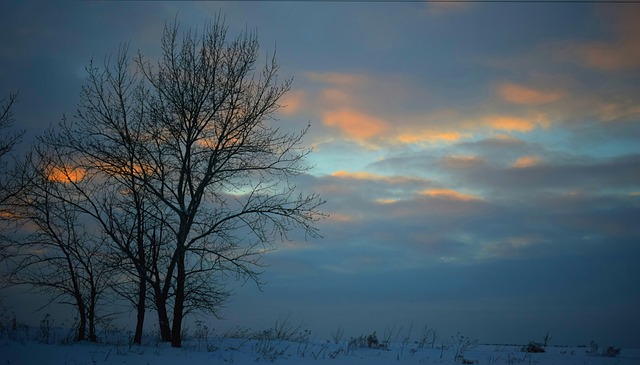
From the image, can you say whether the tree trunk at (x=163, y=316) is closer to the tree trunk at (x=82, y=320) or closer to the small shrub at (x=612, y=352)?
the tree trunk at (x=82, y=320)

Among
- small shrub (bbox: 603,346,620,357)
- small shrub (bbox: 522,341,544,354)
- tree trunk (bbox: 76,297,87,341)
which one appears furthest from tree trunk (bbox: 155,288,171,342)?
small shrub (bbox: 603,346,620,357)

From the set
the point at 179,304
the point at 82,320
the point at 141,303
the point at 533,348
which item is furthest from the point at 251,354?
the point at 533,348

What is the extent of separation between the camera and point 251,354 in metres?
12.8

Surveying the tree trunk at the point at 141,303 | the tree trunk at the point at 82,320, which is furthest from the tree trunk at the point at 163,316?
the tree trunk at the point at 82,320

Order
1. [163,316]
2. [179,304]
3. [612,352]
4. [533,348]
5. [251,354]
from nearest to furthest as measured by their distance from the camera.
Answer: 1. [251,354]
2. [179,304]
3. [163,316]
4. [612,352]
5. [533,348]

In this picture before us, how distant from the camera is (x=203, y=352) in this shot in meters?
12.8

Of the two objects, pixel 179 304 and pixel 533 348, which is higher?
pixel 179 304

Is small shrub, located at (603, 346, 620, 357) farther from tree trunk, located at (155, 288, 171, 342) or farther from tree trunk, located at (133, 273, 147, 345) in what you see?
tree trunk, located at (133, 273, 147, 345)

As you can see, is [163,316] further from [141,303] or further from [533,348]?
[533,348]

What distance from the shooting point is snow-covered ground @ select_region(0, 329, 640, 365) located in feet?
35.9

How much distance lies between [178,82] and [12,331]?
9812 mm

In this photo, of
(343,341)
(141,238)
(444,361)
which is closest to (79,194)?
(141,238)

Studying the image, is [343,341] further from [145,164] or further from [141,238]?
[145,164]

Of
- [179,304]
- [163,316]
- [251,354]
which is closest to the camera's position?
[251,354]
